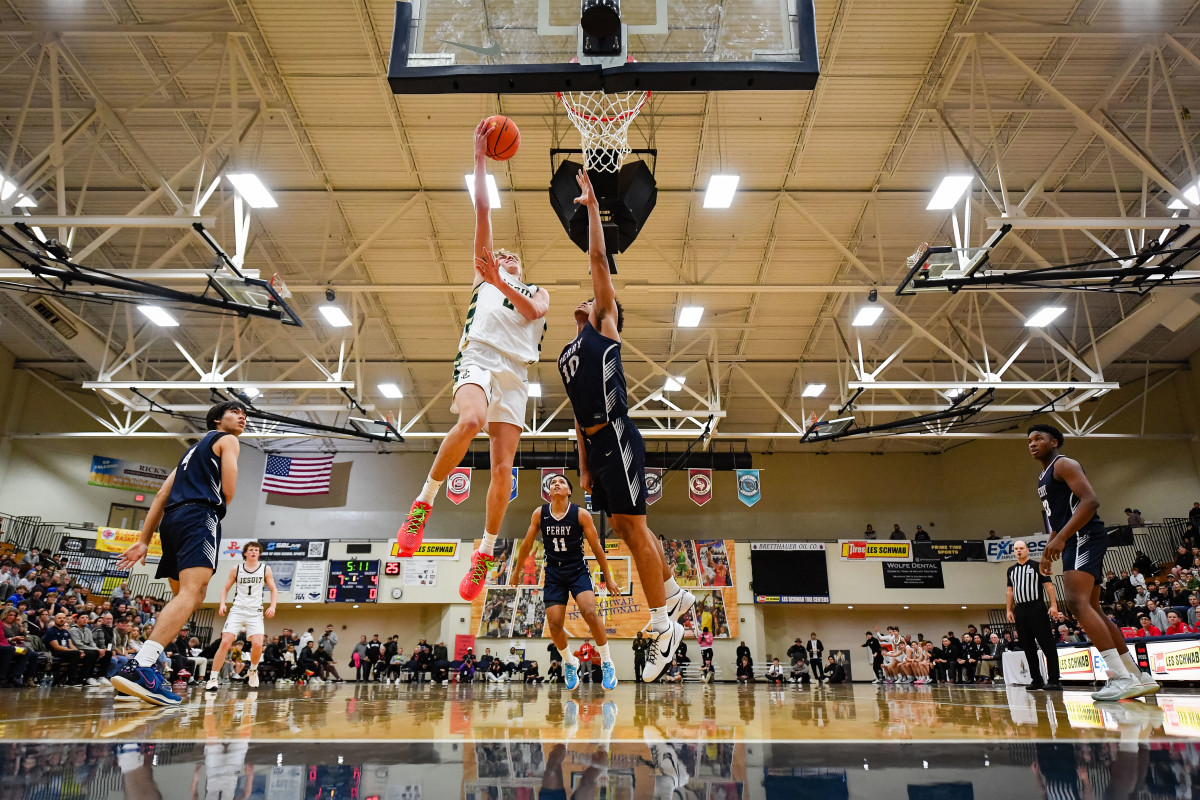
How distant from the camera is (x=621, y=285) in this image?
1445 cm

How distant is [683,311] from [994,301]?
25.3 feet

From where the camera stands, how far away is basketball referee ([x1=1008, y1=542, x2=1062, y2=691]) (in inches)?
327

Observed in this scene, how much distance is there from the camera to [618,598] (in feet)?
75.4

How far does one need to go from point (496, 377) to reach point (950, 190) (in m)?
11.0

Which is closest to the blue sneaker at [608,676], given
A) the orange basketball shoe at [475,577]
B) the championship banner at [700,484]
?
the orange basketball shoe at [475,577]

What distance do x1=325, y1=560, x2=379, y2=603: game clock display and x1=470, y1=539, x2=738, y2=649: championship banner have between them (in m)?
3.22

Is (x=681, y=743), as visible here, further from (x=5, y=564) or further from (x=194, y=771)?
(x=5, y=564)

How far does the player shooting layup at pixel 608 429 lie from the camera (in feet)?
13.2

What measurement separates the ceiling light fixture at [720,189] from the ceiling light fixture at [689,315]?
3.56 meters

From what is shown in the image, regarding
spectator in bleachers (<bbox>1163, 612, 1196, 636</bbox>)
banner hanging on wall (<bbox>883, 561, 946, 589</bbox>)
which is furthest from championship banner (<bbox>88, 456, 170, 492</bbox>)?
spectator in bleachers (<bbox>1163, 612, 1196, 636</bbox>)

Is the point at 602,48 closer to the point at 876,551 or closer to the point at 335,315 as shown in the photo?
the point at 335,315

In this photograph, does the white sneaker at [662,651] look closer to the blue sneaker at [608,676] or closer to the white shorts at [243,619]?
the blue sneaker at [608,676]

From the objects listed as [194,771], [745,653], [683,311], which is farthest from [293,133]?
[745,653]

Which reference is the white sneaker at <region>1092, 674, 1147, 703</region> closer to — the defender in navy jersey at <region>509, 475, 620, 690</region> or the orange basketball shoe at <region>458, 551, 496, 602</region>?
the defender in navy jersey at <region>509, 475, 620, 690</region>
